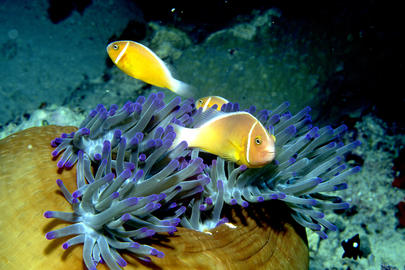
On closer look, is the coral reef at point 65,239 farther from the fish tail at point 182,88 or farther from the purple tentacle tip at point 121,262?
the fish tail at point 182,88

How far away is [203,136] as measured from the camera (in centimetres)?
185

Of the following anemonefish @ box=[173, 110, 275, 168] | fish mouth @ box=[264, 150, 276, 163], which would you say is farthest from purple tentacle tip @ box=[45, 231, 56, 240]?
fish mouth @ box=[264, 150, 276, 163]

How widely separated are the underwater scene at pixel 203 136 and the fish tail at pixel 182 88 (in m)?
0.01

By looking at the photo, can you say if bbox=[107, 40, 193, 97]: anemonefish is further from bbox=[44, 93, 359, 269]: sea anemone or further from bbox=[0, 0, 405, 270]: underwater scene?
bbox=[44, 93, 359, 269]: sea anemone

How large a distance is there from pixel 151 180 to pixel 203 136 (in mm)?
427

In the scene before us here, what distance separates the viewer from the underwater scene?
5.32 feet

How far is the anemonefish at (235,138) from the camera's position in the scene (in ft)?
5.58

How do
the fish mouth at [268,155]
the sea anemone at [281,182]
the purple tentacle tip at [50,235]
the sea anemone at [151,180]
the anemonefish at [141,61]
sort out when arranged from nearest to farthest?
1. the purple tentacle tip at [50,235]
2. the sea anemone at [151,180]
3. the fish mouth at [268,155]
4. the sea anemone at [281,182]
5. the anemonefish at [141,61]

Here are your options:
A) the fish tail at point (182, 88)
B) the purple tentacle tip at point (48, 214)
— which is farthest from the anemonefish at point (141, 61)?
the purple tentacle tip at point (48, 214)

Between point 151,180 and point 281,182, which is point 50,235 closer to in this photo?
point 151,180

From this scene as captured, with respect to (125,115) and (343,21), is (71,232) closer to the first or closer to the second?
(125,115)

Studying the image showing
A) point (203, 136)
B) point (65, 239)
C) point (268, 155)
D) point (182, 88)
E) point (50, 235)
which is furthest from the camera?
point (182, 88)

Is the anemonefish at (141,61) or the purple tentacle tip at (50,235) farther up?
the anemonefish at (141,61)

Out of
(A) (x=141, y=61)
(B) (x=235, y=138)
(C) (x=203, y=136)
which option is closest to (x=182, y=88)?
(A) (x=141, y=61)
